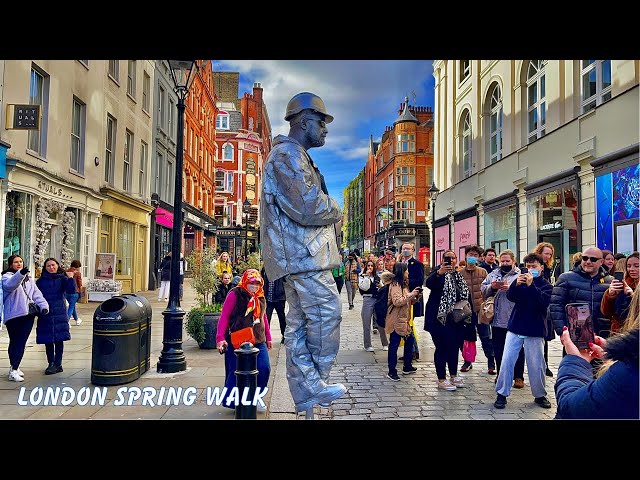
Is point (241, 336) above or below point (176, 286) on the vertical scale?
below

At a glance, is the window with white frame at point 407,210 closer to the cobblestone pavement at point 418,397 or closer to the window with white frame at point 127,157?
the cobblestone pavement at point 418,397

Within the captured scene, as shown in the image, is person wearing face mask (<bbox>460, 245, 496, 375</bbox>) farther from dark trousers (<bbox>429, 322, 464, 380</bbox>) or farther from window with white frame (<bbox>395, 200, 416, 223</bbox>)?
window with white frame (<bbox>395, 200, 416, 223</bbox>)

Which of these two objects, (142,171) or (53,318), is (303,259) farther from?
(142,171)

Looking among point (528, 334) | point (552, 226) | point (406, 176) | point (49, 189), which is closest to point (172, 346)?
point (49, 189)

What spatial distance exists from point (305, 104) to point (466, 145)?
10.5 m

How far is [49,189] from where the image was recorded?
6.93m

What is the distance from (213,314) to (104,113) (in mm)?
3530

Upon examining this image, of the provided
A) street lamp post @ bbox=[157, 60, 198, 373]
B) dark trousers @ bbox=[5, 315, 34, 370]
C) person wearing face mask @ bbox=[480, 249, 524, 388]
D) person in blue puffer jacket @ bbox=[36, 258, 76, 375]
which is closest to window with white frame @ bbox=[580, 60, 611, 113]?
person wearing face mask @ bbox=[480, 249, 524, 388]

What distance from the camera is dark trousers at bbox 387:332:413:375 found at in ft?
17.7

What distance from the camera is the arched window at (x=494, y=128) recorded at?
41.7ft
